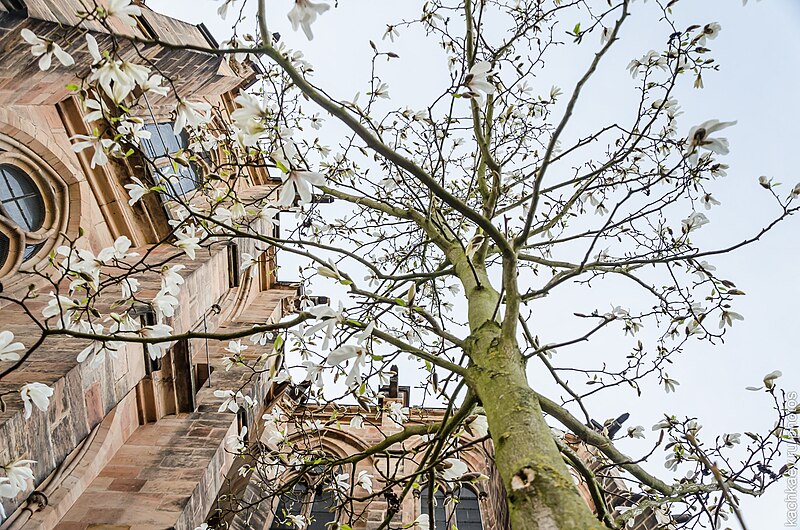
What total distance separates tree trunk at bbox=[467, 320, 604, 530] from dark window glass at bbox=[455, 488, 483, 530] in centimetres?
967

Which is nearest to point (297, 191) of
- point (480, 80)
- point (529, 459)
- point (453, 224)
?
point (480, 80)

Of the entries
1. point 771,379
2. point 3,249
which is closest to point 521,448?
point 771,379

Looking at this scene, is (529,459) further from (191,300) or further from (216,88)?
(216,88)

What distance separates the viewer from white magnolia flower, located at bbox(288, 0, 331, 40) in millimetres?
1970

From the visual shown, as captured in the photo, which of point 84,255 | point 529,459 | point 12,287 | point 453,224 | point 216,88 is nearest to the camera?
point 529,459

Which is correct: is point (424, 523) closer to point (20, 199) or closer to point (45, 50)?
point (45, 50)

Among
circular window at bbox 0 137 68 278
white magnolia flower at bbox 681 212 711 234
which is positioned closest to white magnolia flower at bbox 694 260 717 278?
white magnolia flower at bbox 681 212 711 234

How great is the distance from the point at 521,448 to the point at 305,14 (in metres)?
2.12

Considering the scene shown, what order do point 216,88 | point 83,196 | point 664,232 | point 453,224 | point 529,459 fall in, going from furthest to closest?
1. point 216,88
2. point 453,224
3. point 83,196
4. point 664,232
5. point 529,459

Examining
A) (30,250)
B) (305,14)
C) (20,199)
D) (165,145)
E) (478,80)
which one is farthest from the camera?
(165,145)

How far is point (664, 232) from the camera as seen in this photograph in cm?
523

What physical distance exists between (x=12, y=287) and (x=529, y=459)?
6.63 m

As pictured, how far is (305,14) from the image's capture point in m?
1.98

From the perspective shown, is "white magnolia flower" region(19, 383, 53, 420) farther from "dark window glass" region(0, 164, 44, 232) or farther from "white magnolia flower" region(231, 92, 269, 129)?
"dark window glass" region(0, 164, 44, 232)
